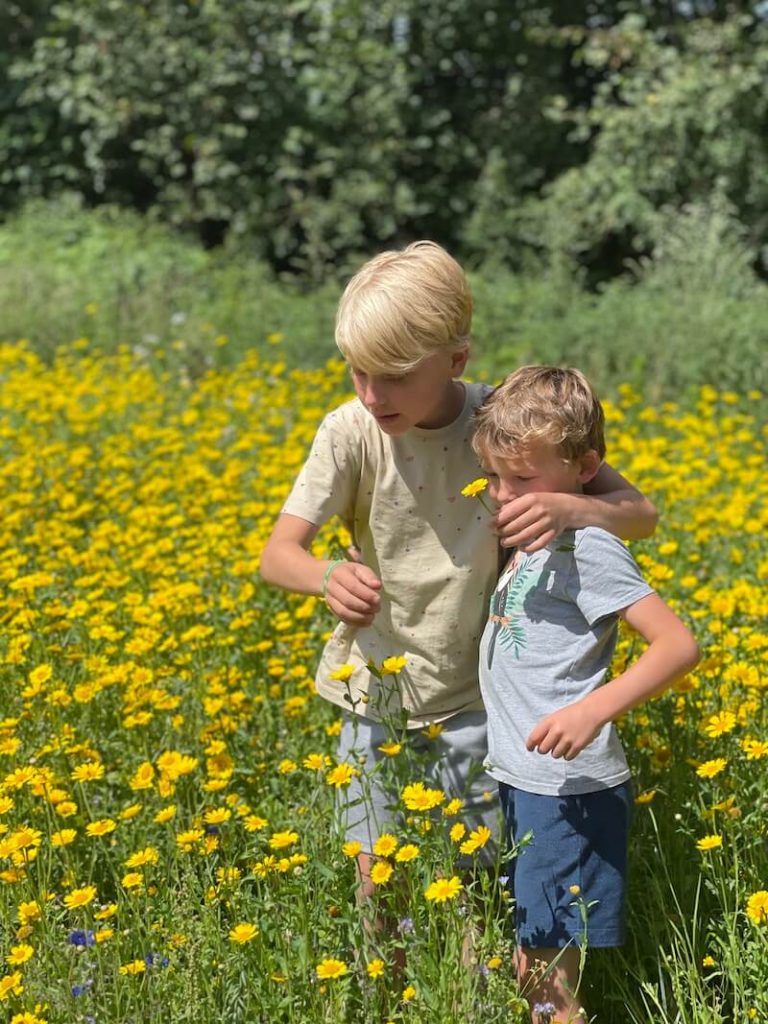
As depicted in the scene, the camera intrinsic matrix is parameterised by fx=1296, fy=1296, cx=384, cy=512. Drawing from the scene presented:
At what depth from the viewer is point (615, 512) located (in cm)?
210

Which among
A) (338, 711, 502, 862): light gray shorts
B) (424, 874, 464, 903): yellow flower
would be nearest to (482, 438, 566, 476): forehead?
(338, 711, 502, 862): light gray shorts

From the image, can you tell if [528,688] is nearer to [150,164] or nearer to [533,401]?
[533,401]

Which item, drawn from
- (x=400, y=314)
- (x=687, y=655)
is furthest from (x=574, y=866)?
(x=400, y=314)

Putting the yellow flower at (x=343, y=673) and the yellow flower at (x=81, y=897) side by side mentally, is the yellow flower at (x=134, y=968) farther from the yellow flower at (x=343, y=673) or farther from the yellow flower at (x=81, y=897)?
the yellow flower at (x=343, y=673)

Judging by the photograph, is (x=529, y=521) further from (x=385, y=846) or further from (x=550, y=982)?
(x=550, y=982)

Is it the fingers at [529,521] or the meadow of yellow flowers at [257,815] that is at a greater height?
the fingers at [529,521]

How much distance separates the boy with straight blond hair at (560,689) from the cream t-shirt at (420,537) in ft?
0.73

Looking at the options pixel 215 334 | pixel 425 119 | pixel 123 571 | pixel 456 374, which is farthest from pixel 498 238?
pixel 456 374

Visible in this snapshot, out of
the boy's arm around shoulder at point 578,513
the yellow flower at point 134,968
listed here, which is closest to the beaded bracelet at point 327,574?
the boy's arm around shoulder at point 578,513

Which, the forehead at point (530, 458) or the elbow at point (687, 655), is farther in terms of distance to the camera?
the forehead at point (530, 458)

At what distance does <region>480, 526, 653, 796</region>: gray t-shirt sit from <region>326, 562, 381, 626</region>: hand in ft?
0.84

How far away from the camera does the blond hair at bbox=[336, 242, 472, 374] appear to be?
2.09 meters

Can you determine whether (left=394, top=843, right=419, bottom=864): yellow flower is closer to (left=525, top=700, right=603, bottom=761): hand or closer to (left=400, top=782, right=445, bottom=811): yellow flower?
(left=400, top=782, right=445, bottom=811): yellow flower

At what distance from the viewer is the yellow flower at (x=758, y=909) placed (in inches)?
76.6
